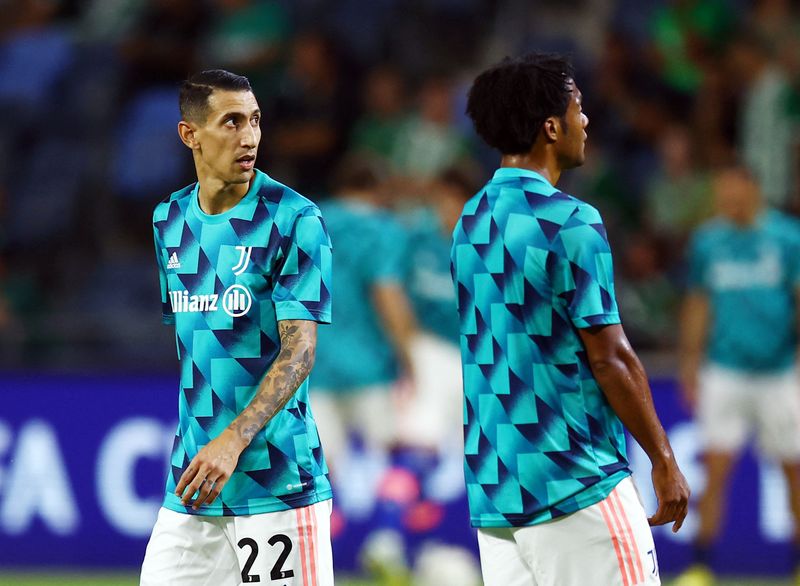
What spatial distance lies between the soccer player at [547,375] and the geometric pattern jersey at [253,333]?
466mm

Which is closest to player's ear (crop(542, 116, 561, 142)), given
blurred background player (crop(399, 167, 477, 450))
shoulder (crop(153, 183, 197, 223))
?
shoulder (crop(153, 183, 197, 223))

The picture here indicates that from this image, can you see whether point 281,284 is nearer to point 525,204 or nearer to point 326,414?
point 525,204

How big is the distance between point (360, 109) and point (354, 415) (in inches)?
131

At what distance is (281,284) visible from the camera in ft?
14.0

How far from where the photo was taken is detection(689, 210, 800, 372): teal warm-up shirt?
884cm

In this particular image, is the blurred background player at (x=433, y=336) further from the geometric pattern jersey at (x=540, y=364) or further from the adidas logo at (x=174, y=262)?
the geometric pattern jersey at (x=540, y=364)

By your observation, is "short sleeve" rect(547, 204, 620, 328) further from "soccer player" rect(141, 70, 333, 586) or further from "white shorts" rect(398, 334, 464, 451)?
"white shorts" rect(398, 334, 464, 451)

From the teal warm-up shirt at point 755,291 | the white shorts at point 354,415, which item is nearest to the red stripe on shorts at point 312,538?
the white shorts at point 354,415

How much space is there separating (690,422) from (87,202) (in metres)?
5.00

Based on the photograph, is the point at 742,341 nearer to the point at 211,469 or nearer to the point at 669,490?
the point at 669,490

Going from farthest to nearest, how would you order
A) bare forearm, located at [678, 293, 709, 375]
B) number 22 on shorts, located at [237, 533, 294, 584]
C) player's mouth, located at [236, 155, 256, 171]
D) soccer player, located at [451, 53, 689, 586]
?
bare forearm, located at [678, 293, 709, 375], player's mouth, located at [236, 155, 256, 171], number 22 on shorts, located at [237, 533, 294, 584], soccer player, located at [451, 53, 689, 586]

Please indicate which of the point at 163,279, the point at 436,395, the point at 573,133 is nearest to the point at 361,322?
the point at 436,395

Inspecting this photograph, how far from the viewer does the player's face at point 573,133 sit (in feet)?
14.1

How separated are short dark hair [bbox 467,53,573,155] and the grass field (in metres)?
5.28
